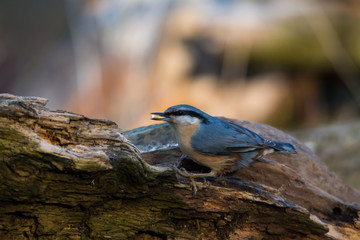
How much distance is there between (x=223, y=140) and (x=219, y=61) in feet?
17.0

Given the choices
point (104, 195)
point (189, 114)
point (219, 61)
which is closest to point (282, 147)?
point (189, 114)

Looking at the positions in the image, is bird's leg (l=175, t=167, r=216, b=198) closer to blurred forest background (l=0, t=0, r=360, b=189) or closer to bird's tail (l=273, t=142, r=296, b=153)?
bird's tail (l=273, t=142, r=296, b=153)

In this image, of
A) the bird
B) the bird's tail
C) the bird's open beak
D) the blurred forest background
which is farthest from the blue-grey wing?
the blurred forest background

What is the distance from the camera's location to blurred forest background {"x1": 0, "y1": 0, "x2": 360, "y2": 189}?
7730mm

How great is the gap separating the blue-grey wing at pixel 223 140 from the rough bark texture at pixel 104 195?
0.22m

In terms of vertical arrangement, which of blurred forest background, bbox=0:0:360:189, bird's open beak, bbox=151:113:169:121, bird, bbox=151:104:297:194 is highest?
blurred forest background, bbox=0:0:360:189

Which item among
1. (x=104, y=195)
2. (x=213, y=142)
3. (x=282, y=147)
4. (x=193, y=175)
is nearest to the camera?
(x=104, y=195)

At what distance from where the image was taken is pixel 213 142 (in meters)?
3.01

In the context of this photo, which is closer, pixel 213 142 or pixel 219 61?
pixel 213 142

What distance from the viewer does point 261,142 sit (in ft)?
10.2

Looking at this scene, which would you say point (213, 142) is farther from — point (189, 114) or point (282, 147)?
point (282, 147)

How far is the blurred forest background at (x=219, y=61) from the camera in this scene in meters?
7.73

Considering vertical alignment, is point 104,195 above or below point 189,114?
below

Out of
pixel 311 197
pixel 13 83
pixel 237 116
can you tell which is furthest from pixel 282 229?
pixel 13 83
